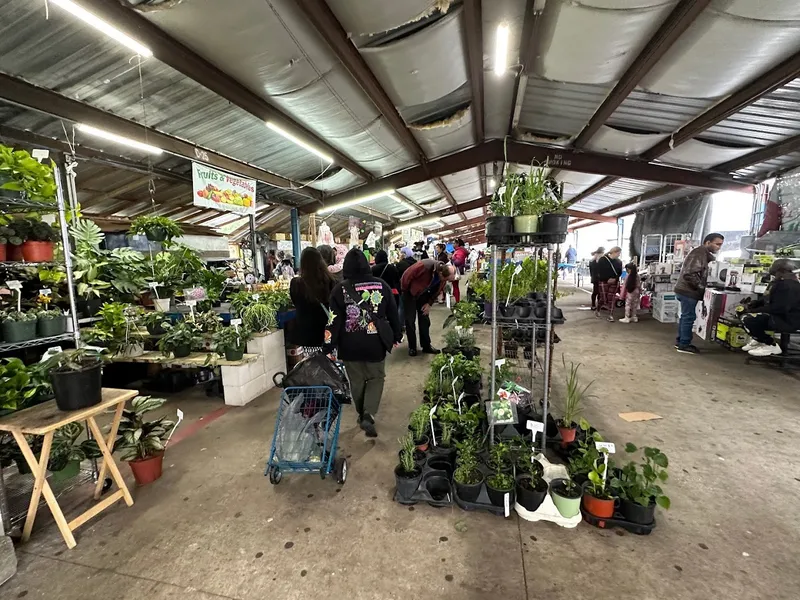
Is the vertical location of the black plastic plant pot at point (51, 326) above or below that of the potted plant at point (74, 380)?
above

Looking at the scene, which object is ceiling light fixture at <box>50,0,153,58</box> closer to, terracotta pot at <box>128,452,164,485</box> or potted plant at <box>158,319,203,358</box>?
potted plant at <box>158,319,203,358</box>

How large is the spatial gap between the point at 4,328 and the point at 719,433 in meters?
5.31

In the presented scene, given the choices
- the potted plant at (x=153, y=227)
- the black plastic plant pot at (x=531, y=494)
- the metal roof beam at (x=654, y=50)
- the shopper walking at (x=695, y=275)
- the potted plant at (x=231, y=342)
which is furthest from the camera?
the shopper walking at (x=695, y=275)

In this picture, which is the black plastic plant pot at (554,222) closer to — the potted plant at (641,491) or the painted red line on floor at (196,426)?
the potted plant at (641,491)

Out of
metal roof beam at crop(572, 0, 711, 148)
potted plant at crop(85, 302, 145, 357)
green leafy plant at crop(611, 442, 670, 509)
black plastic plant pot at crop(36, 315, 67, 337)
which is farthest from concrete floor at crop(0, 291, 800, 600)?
metal roof beam at crop(572, 0, 711, 148)

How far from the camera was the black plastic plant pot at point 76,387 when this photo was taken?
187 centimetres

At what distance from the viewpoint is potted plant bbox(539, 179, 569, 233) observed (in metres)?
2.27

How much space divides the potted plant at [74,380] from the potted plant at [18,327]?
455 millimetres

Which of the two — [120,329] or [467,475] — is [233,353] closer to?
[120,329]

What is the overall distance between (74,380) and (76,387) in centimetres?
4

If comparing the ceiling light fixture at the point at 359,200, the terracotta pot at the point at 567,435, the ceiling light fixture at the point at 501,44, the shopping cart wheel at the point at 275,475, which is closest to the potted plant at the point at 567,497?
the terracotta pot at the point at 567,435

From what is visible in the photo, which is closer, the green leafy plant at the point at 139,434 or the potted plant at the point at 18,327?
the potted plant at the point at 18,327

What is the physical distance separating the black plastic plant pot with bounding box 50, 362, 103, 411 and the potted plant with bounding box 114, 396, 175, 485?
1.85 ft

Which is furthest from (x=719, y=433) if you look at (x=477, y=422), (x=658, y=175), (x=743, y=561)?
(x=658, y=175)
